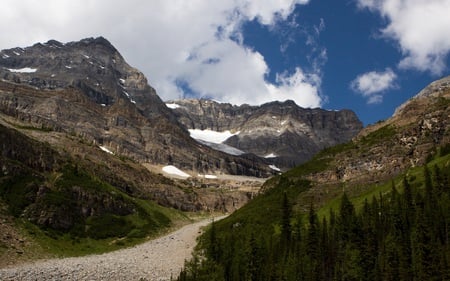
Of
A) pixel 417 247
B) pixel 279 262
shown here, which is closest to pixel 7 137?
pixel 279 262

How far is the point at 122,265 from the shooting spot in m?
102

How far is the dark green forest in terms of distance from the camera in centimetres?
8644

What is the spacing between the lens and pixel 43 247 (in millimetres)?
99000

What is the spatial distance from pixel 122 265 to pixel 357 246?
5022 cm

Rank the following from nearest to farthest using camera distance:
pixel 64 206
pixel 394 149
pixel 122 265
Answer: pixel 122 265 → pixel 64 206 → pixel 394 149

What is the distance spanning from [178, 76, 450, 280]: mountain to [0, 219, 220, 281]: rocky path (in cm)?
652

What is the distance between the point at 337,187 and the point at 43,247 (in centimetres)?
8149

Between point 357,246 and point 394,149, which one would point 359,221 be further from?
point 394,149

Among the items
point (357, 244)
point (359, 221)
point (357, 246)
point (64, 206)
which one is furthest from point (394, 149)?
point (64, 206)

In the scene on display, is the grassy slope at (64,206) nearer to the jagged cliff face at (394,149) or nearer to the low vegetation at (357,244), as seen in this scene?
the low vegetation at (357,244)

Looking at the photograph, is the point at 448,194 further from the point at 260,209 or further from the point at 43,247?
the point at 43,247

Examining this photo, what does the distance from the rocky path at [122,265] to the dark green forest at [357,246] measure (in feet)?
22.5

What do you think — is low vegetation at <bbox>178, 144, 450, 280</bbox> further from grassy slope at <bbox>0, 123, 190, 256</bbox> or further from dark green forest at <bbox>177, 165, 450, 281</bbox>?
grassy slope at <bbox>0, 123, 190, 256</bbox>

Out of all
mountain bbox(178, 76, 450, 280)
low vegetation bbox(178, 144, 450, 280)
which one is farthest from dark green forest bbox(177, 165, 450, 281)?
mountain bbox(178, 76, 450, 280)
